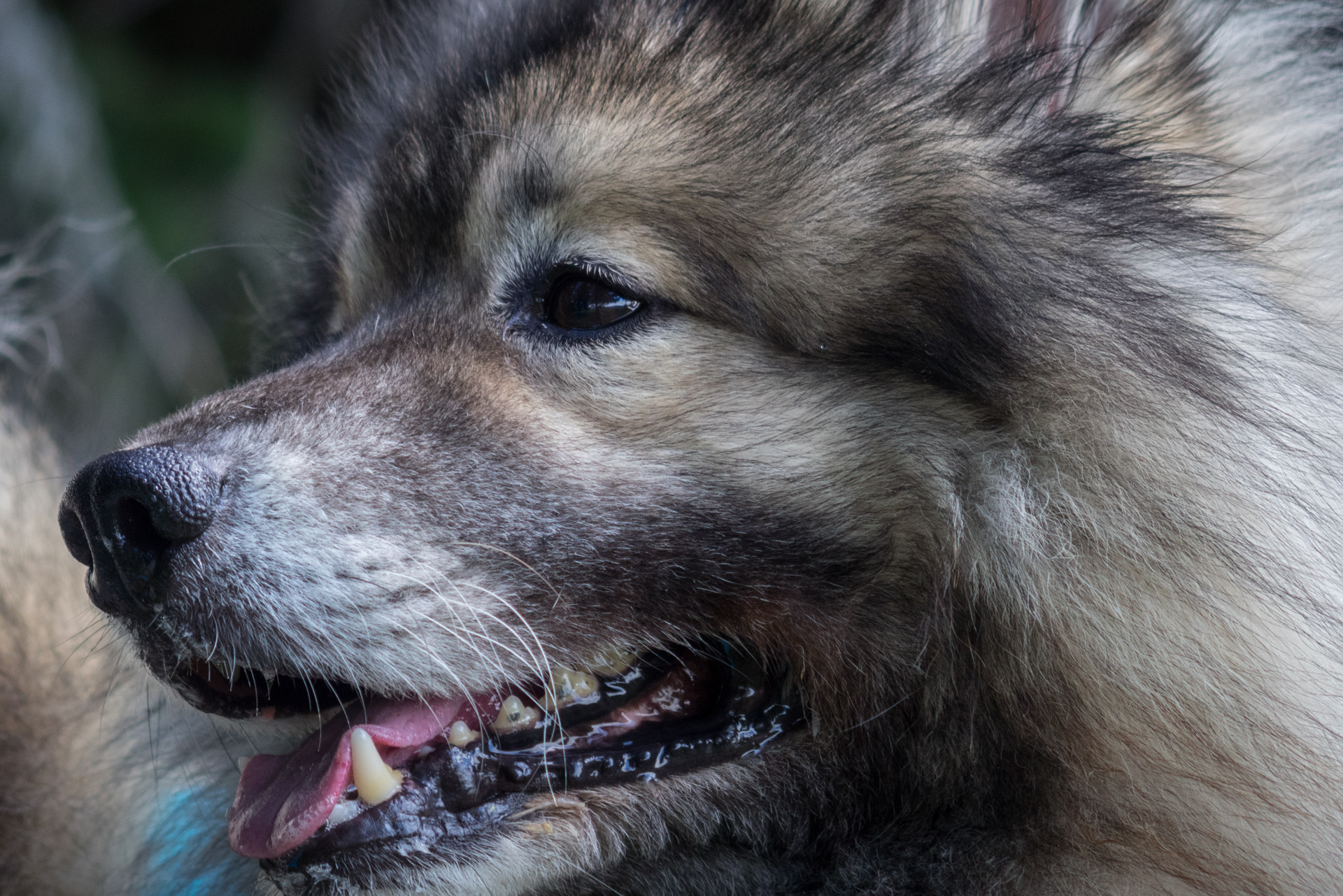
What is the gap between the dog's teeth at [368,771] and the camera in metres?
1.67

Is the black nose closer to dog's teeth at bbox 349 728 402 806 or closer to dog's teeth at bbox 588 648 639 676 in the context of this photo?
dog's teeth at bbox 349 728 402 806

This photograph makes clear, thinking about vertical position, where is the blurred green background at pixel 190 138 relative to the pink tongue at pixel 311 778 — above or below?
above

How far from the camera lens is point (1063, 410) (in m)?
1.69

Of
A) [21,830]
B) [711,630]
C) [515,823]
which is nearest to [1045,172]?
[711,630]

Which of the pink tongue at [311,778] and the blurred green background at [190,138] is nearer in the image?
the pink tongue at [311,778]

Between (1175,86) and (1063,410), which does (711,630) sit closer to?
(1063,410)

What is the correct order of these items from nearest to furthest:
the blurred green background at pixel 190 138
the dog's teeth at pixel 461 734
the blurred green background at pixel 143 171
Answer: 1. the dog's teeth at pixel 461 734
2. the blurred green background at pixel 143 171
3. the blurred green background at pixel 190 138

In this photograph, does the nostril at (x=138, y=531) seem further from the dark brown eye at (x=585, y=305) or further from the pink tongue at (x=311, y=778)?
the dark brown eye at (x=585, y=305)

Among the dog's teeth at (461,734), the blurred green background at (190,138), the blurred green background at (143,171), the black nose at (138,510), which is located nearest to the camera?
the black nose at (138,510)

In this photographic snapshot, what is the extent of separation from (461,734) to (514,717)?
0.29 ft

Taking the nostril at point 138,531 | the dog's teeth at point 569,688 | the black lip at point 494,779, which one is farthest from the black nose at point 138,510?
the dog's teeth at point 569,688

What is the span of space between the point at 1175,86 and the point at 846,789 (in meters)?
1.29

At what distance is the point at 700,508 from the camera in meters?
1.72

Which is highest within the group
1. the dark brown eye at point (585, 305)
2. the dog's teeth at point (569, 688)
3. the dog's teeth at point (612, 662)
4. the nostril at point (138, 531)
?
the dark brown eye at point (585, 305)
